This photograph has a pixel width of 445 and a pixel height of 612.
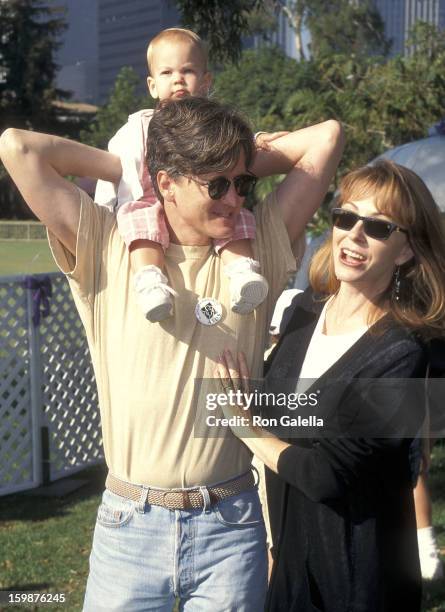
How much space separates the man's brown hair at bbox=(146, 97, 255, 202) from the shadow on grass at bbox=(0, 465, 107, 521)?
4.45 meters

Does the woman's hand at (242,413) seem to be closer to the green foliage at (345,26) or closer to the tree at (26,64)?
the tree at (26,64)

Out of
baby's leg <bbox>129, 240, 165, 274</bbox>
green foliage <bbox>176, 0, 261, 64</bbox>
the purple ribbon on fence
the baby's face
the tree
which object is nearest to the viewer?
baby's leg <bbox>129, 240, 165, 274</bbox>

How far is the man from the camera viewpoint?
7.39 ft

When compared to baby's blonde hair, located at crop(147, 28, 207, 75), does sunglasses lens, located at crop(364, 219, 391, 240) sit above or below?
below

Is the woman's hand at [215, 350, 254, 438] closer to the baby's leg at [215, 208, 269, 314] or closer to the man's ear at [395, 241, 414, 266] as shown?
the baby's leg at [215, 208, 269, 314]

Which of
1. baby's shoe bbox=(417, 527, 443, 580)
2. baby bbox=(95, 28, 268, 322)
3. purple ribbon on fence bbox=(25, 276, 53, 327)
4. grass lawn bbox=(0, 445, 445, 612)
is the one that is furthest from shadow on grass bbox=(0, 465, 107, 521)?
baby bbox=(95, 28, 268, 322)

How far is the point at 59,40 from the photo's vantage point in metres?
54.7

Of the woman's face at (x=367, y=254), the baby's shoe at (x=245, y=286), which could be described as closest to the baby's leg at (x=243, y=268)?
the baby's shoe at (x=245, y=286)

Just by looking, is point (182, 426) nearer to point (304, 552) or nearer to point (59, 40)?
point (304, 552)

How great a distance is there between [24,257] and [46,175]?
3.77 m

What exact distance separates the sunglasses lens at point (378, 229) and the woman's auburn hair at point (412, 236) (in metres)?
0.03

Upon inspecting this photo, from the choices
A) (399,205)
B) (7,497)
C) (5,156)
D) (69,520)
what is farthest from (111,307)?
(7,497)

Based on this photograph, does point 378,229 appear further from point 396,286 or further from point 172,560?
point 172,560

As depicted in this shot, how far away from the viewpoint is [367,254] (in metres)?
2.36
